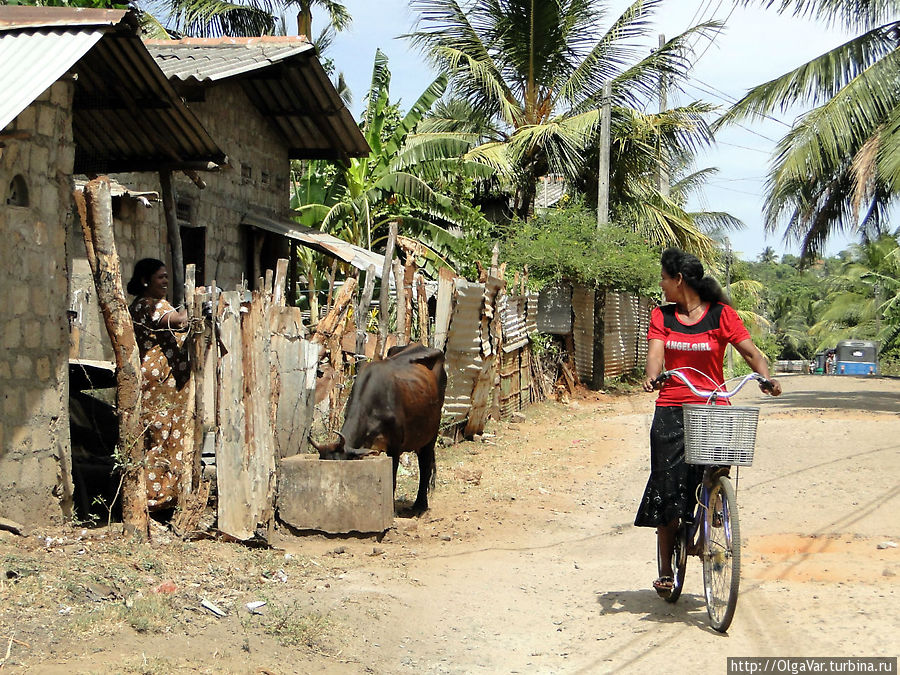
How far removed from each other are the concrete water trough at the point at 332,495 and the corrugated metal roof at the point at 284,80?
5569 mm

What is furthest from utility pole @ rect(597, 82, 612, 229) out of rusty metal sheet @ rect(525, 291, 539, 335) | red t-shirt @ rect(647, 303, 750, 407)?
red t-shirt @ rect(647, 303, 750, 407)

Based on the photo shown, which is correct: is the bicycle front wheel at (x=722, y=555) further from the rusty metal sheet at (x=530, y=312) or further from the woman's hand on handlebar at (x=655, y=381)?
the rusty metal sheet at (x=530, y=312)

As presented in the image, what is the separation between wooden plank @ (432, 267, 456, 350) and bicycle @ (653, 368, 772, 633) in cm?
609

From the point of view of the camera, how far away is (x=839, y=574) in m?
6.14

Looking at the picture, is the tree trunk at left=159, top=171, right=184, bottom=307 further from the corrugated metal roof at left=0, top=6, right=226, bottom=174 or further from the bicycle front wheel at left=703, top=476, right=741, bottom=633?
the bicycle front wheel at left=703, top=476, right=741, bottom=633

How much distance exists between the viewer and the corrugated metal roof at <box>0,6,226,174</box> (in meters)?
6.00

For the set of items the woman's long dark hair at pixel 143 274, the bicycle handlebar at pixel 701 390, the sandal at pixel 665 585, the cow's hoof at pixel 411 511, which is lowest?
the cow's hoof at pixel 411 511

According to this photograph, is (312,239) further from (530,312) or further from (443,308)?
(530,312)

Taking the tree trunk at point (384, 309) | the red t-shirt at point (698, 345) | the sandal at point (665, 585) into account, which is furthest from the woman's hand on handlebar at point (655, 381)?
the tree trunk at point (384, 309)

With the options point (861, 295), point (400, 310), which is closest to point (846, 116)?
point (400, 310)

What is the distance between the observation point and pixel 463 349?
12250 mm

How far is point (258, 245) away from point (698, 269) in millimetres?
9661

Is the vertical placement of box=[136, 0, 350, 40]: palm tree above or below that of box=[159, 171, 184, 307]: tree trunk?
above

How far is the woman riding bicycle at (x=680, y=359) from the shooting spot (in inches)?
213
